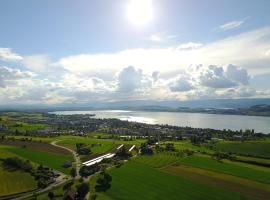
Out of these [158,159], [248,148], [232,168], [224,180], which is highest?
[248,148]

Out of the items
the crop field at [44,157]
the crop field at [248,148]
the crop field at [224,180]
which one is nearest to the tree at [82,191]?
the crop field at [44,157]

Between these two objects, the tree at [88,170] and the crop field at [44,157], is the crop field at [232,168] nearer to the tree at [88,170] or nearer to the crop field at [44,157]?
the tree at [88,170]

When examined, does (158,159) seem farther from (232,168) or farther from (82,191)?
(82,191)

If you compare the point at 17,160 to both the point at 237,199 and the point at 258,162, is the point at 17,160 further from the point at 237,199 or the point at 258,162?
the point at 258,162

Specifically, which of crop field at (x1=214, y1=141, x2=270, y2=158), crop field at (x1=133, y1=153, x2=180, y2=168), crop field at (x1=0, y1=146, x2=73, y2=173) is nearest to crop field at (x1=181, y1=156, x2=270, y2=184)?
crop field at (x1=133, y1=153, x2=180, y2=168)

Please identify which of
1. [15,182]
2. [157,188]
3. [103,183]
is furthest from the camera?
[15,182]

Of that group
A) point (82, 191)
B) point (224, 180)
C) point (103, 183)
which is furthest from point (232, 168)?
point (82, 191)

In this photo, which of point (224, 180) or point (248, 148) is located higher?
point (248, 148)

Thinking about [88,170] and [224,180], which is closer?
[224,180]
